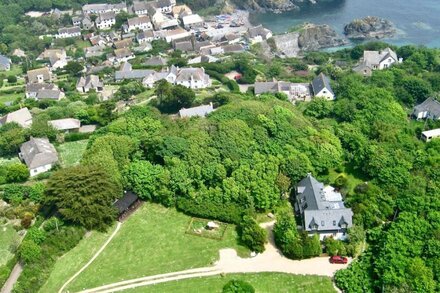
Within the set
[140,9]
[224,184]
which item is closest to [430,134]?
[224,184]

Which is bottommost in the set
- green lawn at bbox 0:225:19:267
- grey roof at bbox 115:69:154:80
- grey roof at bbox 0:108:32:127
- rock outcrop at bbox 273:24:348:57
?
rock outcrop at bbox 273:24:348:57

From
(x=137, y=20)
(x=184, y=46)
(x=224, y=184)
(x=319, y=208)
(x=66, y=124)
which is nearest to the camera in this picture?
(x=319, y=208)

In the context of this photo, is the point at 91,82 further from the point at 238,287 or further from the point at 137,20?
the point at 238,287

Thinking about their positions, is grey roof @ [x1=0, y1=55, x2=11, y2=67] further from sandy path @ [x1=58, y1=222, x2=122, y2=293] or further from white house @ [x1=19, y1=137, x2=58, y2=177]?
sandy path @ [x1=58, y1=222, x2=122, y2=293]

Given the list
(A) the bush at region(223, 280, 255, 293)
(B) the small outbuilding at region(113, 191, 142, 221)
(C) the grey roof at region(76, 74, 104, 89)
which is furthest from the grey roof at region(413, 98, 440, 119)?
(C) the grey roof at region(76, 74, 104, 89)

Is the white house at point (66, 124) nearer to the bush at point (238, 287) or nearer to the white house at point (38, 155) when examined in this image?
the white house at point (38, 155)

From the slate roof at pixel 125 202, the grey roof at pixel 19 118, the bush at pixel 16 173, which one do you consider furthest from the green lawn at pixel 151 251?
the grey roof at pixel 19 118
